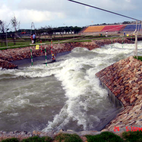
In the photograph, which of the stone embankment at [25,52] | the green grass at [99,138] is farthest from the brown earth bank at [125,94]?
the stone embankment at [25,52]

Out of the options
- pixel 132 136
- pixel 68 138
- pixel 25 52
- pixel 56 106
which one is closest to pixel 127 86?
pixel 56 106

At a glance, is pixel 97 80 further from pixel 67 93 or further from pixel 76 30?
pixel 76 30

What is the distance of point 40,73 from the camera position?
15.4 metres

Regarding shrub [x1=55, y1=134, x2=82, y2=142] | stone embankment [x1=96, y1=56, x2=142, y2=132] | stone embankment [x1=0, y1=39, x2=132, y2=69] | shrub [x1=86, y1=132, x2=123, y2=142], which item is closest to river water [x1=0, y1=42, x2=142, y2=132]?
stone embankment [x1=96, y1=56, x2=142, y2=132]

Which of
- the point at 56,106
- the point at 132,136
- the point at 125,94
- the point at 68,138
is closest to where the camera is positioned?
the point at 132,136

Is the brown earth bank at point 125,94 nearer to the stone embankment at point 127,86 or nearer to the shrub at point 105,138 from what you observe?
the stone embankment at point 127,86

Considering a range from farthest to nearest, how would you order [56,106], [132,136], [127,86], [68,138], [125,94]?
1. [56,106]
2. [127,86]
3. [125,94]
4. [68,138]
5. [132,136]

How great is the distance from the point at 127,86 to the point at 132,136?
4.20m

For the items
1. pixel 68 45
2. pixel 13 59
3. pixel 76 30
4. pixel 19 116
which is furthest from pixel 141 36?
pixel 19 116

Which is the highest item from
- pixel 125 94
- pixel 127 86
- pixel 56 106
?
pixel 127 86

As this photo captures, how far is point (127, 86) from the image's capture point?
7.61 metres

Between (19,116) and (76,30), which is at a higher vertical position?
(76,30)

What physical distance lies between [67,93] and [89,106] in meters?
2.34

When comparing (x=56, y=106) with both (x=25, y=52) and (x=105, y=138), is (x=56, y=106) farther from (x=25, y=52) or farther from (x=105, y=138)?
(x=25, y=52)
